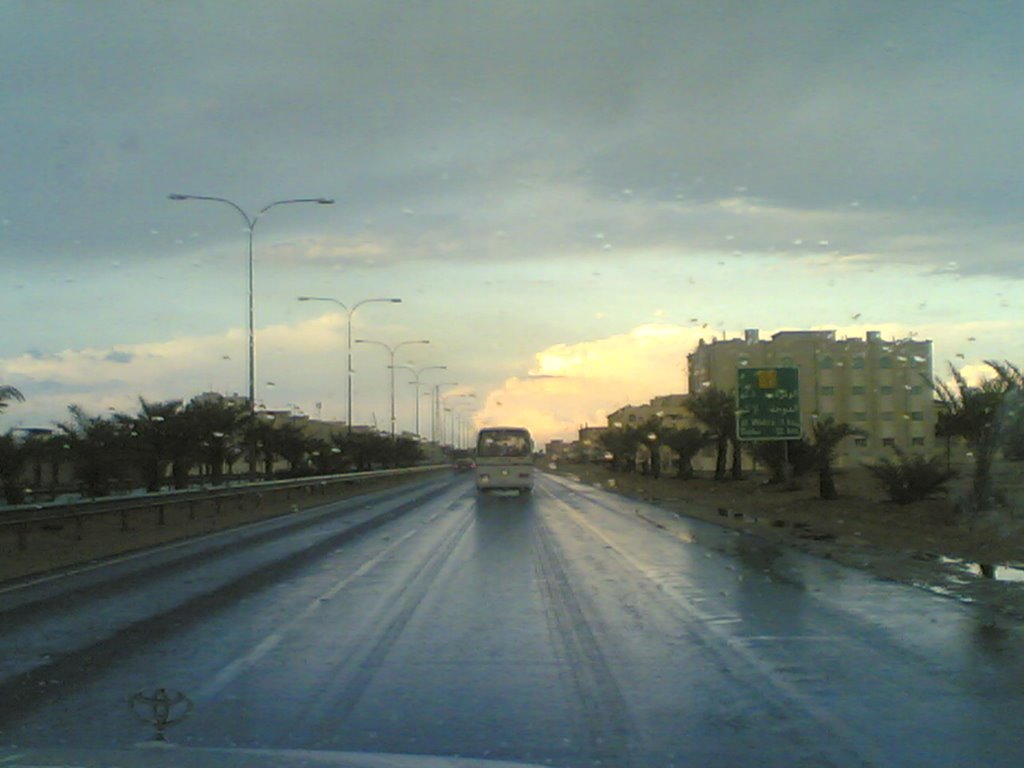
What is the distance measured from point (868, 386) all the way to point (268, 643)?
209ft

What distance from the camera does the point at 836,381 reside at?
73.8 m

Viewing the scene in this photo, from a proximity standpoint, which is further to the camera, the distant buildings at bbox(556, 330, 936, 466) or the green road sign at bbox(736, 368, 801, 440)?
the distant buildings at bbox(556, 330, 936, 466)

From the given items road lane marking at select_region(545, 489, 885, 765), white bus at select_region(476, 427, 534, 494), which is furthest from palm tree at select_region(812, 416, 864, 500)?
road lane marking at select_region(545, 489, 885, 765)

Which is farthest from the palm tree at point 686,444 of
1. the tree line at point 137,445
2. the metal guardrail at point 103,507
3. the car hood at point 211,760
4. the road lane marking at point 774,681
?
the car hood at point 211,760

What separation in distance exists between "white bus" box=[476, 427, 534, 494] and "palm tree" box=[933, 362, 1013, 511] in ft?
73.1

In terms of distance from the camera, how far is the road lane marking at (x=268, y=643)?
32.4ft

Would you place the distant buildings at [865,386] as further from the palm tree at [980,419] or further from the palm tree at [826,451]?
the palm tree at [980,419]

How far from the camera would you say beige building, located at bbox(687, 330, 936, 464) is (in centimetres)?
6619

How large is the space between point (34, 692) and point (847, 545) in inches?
693

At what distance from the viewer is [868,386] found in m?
71.2

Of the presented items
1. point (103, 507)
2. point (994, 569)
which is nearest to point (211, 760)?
point (994, 569)

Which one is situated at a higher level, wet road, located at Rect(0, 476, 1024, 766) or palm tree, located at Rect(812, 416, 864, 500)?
palm tree, located at Rect(812, 416, 864, 500)

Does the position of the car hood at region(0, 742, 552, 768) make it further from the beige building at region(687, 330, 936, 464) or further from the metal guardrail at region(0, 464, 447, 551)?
the beige building at region(687, 330, 936, 464)

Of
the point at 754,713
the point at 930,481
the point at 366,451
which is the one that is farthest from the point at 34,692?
the point at 366,451
